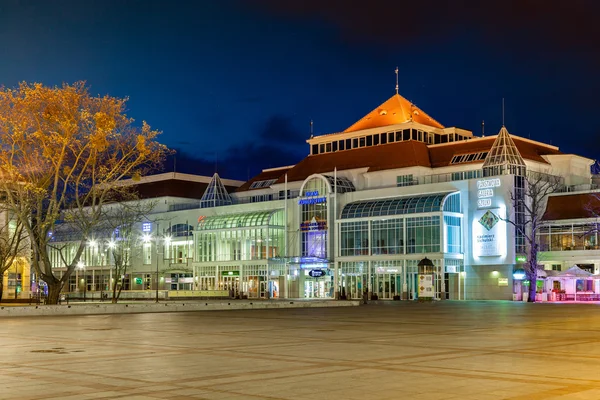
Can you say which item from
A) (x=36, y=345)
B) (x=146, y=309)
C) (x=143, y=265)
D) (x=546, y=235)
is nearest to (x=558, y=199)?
(x=546, y=235)

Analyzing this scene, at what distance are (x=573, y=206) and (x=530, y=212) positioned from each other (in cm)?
662

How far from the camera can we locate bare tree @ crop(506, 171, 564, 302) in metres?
78.6

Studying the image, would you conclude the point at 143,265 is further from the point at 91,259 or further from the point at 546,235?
the point at 546,235

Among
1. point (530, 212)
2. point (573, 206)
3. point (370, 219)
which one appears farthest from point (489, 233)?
point (370, 219)

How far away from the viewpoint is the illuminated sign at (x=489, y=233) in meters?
82.9

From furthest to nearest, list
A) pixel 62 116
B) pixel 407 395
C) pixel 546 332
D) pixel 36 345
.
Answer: pixel 62 116, pixel 546 332, pixel 36 345, pixel 407 395

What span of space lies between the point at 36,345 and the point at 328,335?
1007 cm

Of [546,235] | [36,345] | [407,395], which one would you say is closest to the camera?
[407,395]

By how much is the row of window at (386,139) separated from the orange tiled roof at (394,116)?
6.70 feet

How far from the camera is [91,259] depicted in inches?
5049

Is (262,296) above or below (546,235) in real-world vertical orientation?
below

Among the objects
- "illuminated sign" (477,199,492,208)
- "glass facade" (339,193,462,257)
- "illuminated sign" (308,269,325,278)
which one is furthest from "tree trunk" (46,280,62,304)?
"illuminated sign" (477,199,492,208)

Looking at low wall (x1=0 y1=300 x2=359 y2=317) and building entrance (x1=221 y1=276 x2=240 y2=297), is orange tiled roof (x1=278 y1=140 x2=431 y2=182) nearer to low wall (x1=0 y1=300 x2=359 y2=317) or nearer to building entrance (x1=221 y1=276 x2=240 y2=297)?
building entrance (x1=221 y1=276 x2=240 y2=297)

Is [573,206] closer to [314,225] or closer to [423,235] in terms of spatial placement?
[423,235]
